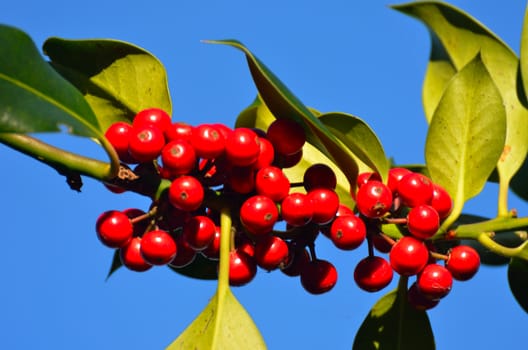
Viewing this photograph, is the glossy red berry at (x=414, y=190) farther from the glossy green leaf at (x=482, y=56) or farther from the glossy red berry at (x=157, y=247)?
the glossy red berry at (x=157, y=247)

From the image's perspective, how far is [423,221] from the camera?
2.06 meters

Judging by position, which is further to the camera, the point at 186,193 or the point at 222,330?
the point at 222,330

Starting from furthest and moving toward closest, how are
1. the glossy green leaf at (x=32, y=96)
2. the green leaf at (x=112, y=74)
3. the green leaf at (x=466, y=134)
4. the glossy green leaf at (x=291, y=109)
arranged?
the green leaf at (x=466, y=134) → the green leaf at (x=112, y=74) → the glossy green leaf at (x=291, y=109) → the glossy green leaf at (x=32, y=96)

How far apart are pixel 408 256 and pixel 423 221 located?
88mm

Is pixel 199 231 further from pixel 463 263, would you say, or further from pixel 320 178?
pixel 463 263

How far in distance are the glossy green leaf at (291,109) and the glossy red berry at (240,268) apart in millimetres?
303

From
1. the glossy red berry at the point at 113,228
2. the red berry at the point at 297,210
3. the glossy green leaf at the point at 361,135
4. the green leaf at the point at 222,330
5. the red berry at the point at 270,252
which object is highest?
the glossy green leaf at the point at 361,135

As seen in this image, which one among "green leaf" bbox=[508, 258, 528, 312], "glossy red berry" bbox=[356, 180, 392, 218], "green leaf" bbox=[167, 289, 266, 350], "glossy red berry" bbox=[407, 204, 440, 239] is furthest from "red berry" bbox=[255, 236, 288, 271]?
"green leaf" bbox=[508, 258, 528, 312]

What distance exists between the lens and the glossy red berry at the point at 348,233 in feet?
6.60

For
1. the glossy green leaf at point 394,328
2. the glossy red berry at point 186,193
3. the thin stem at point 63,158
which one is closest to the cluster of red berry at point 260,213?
the glossy red berry at point 186,193

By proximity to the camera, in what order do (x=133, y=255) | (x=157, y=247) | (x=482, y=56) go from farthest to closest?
(x=482, y=56), (x=133, y=255), (x=157, y=247)

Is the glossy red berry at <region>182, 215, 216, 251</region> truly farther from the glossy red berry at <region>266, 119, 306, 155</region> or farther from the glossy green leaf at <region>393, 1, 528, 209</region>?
the glossy green leaf at <region>393, 1, 528, 209</region>

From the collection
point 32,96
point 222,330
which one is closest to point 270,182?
point 222,330

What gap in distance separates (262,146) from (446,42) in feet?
3.23
